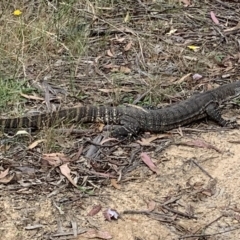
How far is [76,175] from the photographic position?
5598 mm

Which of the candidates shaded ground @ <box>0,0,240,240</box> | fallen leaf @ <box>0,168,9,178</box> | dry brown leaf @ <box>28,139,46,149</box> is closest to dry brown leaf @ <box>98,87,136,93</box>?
shaded ground @ <box>0,0,240,240</box>

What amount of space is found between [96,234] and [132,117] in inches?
76.6

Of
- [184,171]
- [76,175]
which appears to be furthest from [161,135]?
[76,175]

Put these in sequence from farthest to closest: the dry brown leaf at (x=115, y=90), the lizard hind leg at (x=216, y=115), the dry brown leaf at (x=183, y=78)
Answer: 1. the dry brown leaf at (x=183, y=78)
2. the dry brown leaf at (x=115, y=90)
3. the lizard hind leg at (x=216, y=115)

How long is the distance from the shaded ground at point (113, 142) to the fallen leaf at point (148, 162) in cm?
4

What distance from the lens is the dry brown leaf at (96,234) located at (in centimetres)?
488

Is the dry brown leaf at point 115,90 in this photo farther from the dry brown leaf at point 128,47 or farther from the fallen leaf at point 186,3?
the fallen leaf at point 186,3

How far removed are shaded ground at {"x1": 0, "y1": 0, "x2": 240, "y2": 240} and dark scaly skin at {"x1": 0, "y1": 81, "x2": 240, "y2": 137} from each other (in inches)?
4.5

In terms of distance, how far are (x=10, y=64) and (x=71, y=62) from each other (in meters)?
0.68

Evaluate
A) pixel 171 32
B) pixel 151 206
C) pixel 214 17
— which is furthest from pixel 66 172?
pixel 214 17

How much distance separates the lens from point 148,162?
5.82 m

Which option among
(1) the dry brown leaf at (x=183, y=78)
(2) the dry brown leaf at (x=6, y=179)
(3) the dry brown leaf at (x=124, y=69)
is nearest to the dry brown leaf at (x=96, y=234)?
(2) the dry brown leaf at (x=6, y=179)

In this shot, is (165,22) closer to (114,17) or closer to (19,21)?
(114,17)

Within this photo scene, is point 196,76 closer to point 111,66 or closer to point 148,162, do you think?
point 111,66
